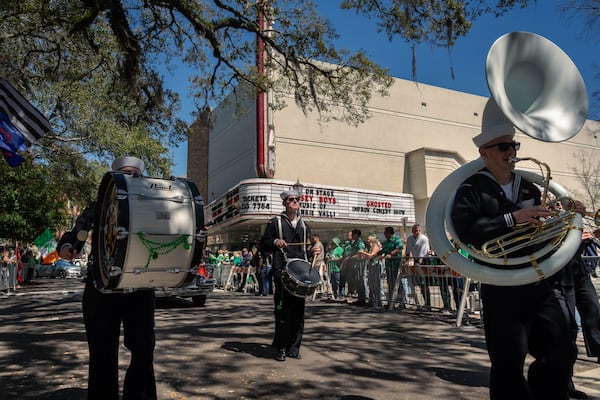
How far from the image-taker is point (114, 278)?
3.06 metres

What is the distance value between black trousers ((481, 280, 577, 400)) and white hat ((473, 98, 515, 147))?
88cm

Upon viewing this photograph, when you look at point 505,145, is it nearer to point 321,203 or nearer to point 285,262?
point 285,262

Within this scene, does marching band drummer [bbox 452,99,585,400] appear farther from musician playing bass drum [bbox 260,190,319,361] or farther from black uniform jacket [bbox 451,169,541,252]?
musician playing bass drum [bbox 260,190,319,361]

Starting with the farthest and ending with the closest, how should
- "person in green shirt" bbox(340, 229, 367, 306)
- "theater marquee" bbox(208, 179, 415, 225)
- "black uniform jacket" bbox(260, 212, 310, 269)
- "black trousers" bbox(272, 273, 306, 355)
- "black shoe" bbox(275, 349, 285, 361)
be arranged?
"theater marquee" bbox(208, 179, 415, 225) < "person in green shirt" bbox(340, 229, 367, 306) < "black uniform jacket" bbox(260, 212, 310, 269) < "black trousers" bbox(272, 273, 306, 355) < "black shoe" bbox(275, 349, 285, 361)

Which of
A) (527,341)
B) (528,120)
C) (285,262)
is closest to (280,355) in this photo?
(285,262)

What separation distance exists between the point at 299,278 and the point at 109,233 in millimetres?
2368

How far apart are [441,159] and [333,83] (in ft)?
62.9

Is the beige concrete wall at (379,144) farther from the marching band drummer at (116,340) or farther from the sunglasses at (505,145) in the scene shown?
the sunglasses at (505,145)

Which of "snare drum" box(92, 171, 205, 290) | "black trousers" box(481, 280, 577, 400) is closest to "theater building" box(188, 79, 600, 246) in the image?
"snare drum" box(92, 171, 205, 290)

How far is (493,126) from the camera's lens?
9.37 feet

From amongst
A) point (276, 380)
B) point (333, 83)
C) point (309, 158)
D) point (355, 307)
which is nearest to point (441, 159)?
point (309, 158)

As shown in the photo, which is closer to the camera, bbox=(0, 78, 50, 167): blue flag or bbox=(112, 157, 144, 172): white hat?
bbox=(112, 157, 144, 172): white hat

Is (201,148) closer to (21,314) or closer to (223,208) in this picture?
(223,208)

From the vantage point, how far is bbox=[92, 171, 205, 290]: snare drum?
10.2ft
